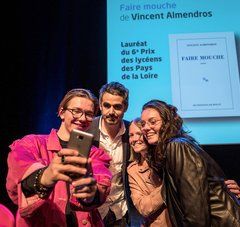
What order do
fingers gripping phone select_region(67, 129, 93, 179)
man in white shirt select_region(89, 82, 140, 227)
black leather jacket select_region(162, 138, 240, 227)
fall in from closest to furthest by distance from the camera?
fingers gripping phone select_region(67, 129, 93, 179), black leather jacket select_region(162, 138, 240, 227), man in white shirt select_region(89, 82, 140, 227)

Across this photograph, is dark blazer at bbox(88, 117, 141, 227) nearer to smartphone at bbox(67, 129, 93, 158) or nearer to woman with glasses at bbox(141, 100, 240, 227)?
woman with glasses at bbox(141, 100, 240, 227)

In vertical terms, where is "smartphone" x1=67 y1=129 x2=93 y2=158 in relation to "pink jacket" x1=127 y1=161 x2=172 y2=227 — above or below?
above

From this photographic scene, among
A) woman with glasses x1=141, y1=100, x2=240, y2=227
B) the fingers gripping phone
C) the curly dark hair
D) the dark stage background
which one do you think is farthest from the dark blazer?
the fingers gripping phone

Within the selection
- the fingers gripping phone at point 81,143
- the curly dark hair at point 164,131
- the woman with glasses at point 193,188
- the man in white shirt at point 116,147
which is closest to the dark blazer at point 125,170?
the man in white shirt at point 116,147

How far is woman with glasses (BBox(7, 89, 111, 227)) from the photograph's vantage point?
36.0 inches

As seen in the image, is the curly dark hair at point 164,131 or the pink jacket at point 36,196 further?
the curly dark hair at point 164,131

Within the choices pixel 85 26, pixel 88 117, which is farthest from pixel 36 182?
pixel 85 26

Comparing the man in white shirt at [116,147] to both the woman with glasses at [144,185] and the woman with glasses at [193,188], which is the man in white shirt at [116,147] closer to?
the woman with glasses at [144,185]

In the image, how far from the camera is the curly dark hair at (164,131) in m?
1.81

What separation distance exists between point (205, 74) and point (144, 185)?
1326 mm

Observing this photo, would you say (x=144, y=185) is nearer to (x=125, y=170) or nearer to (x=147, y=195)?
(x=147, y=195)

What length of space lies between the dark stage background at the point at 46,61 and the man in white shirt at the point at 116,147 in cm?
86

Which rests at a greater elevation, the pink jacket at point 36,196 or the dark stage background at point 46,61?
the dark stage background at point 46,61

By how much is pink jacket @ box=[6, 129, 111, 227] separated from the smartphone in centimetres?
24
